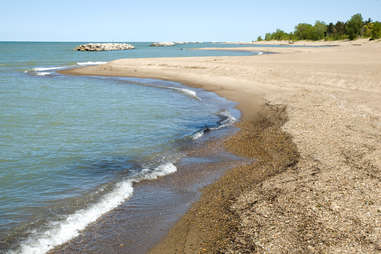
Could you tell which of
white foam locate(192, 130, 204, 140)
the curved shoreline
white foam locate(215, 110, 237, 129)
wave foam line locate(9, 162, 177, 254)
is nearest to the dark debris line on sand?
the curved shoreline

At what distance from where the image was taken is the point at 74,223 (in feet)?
20.6

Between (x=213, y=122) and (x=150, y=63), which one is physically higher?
(x=150, y=63)

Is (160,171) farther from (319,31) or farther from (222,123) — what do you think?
(319,31)

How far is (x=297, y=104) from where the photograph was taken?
630 inches

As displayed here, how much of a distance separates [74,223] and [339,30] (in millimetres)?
175431

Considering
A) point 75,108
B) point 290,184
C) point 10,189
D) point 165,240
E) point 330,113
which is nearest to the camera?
point 165,240

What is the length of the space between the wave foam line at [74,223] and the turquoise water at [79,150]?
0.02 m

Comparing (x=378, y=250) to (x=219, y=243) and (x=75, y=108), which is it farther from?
(x=75, y=108)

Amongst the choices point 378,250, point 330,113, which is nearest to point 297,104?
point 330,113

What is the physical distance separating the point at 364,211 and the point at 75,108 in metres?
16.1

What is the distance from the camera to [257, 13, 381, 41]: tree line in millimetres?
112981

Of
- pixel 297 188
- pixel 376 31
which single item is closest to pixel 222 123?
pixel 297 188

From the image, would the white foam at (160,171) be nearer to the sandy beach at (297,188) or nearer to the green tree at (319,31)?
the sandy beach at (297,188)

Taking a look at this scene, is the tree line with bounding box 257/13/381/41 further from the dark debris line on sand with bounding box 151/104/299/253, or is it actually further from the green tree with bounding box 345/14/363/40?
the dark debris line on sand with bounding box 151/104/299/253
